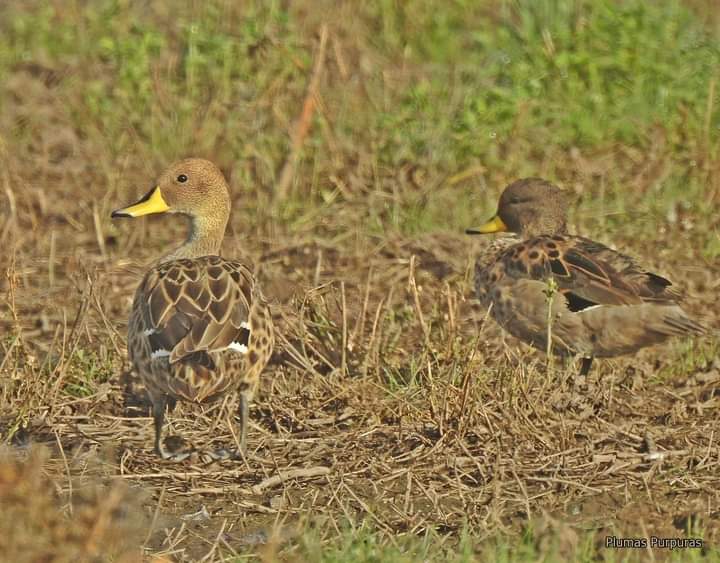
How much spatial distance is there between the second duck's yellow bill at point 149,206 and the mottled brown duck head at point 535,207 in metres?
1.68

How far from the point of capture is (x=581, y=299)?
22.5 ft

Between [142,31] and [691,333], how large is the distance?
193 inches

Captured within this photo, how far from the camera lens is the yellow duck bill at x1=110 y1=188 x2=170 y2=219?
273 inches

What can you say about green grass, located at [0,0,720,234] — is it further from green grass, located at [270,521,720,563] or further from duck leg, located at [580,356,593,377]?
green grass, located at [270,521,720,563]

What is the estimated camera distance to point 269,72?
9.49 m

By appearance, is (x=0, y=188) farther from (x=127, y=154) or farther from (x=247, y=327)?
(x=247, y=327)

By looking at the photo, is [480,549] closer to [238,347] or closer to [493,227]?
[238,347]

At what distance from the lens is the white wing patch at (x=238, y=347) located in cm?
588

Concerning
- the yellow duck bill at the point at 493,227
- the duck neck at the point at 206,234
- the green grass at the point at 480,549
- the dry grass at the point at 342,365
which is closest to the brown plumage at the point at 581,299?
the dry grass at the point at 342,365

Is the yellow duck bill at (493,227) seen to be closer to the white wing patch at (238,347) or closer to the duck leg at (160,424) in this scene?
the white wing patch at (238,347)

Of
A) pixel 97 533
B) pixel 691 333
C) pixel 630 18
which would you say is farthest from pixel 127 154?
pixel 97 533

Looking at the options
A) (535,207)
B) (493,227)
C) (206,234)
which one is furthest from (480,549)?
(493,227)

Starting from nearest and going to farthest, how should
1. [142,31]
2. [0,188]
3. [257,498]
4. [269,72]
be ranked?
[257,498] → [0,188] → [269,72] → [142,31]

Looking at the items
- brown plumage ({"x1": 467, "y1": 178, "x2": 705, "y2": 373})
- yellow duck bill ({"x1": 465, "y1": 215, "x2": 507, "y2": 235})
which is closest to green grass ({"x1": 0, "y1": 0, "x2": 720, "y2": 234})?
yellow duck bill ({"x1": 465, "y1": 215, "x2": 507, "y2": 235})
